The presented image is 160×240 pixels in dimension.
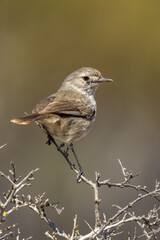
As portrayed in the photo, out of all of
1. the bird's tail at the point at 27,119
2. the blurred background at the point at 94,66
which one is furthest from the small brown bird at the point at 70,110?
the blurred background at the point at 94,66

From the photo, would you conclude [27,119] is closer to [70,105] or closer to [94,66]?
[70,105]

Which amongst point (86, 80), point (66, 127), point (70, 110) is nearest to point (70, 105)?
point (70, 110)

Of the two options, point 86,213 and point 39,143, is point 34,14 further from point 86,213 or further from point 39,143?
point 86,213

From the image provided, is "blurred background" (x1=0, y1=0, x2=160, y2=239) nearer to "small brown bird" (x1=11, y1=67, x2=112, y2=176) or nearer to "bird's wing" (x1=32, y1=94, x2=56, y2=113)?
"small brown bird" (x1=11, y1=67, x2=112, y2=176)

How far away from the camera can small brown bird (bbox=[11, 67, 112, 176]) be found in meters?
5.03

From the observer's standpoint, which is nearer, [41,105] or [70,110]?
[41,105]

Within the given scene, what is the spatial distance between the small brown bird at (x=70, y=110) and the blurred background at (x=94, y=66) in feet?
12.4

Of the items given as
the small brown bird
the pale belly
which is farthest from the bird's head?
the pale belly

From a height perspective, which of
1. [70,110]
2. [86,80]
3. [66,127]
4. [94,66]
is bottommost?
[94,66]

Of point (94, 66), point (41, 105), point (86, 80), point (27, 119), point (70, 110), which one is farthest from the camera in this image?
point (94, 66)

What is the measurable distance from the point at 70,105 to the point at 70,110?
0.08m

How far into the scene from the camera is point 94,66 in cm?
1092

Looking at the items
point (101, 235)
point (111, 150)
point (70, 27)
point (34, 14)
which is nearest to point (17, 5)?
point (34, 14)

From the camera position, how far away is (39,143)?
995 centimetres
